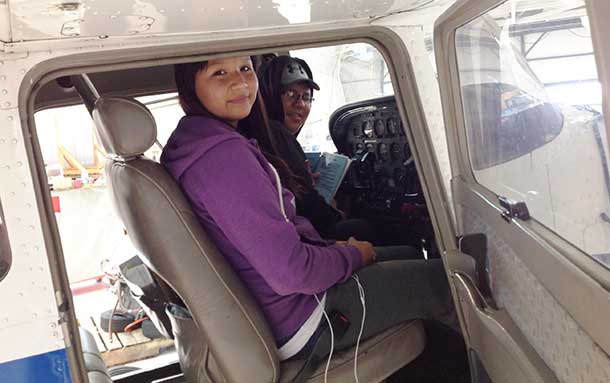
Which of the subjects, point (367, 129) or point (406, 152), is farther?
point (367, 129)

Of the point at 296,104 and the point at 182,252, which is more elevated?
the point at 296,104

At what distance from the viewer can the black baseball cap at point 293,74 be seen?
9.30 feet

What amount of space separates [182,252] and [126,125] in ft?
1.26

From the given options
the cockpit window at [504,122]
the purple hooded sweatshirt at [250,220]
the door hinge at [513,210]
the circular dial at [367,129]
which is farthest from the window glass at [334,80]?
the door hinge at [513,210]

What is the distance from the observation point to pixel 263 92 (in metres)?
2.93

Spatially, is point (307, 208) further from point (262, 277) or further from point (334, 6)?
point (334, 6)

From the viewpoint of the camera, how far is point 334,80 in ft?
15.0

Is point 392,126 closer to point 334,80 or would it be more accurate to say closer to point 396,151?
point 396,151

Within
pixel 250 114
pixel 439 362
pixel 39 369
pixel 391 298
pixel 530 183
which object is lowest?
pixel 439 362

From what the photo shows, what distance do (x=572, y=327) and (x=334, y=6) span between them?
0.94 m

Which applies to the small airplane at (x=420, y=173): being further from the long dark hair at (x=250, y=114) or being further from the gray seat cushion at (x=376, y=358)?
the long dark hair at (x=250, y=114)

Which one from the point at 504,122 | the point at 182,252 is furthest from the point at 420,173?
the point at 182,252

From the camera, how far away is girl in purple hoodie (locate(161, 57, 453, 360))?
5.13ft

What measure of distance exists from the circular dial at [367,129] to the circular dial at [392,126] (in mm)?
157
